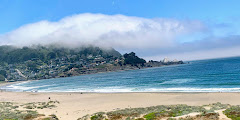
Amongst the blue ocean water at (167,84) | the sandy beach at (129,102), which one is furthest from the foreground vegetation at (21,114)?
the blue ocean water at (167,84)

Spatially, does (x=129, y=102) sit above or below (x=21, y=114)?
below

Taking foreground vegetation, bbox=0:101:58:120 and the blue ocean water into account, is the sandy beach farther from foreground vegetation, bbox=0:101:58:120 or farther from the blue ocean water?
the blue ocean water

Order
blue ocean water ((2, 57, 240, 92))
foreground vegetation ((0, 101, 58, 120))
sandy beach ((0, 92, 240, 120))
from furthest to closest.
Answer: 1. blue ocean water ((2, 57, 240, 92))
2. sandy beach ((0, 92, 240, 120))
3. foreground vegetation ((0, 101, 58, 120))

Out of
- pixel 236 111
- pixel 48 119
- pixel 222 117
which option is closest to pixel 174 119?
pixel 222 117

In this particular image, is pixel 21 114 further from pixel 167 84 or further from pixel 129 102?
pixel 167 84

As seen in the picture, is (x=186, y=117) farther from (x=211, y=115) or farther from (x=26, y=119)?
(x=26, y=119)

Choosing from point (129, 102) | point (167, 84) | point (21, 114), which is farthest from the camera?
point (167, 84)

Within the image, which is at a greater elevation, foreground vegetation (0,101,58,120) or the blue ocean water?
foreground vegetation (0,101,58,120)

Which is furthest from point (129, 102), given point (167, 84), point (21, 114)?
point (167, 84)

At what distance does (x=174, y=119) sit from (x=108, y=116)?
8.80 metres

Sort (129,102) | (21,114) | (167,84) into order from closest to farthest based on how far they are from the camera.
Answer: (21,114), (129,102), (167,84)

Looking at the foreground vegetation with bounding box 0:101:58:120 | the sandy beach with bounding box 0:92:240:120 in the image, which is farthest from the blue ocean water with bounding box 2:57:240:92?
the foreground vegetation with bounding box 0:101:58:120

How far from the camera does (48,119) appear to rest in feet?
81.4

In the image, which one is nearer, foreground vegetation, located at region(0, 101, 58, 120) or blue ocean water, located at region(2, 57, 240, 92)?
foreground vegetation, located at region(0, 101, 58, 120)
